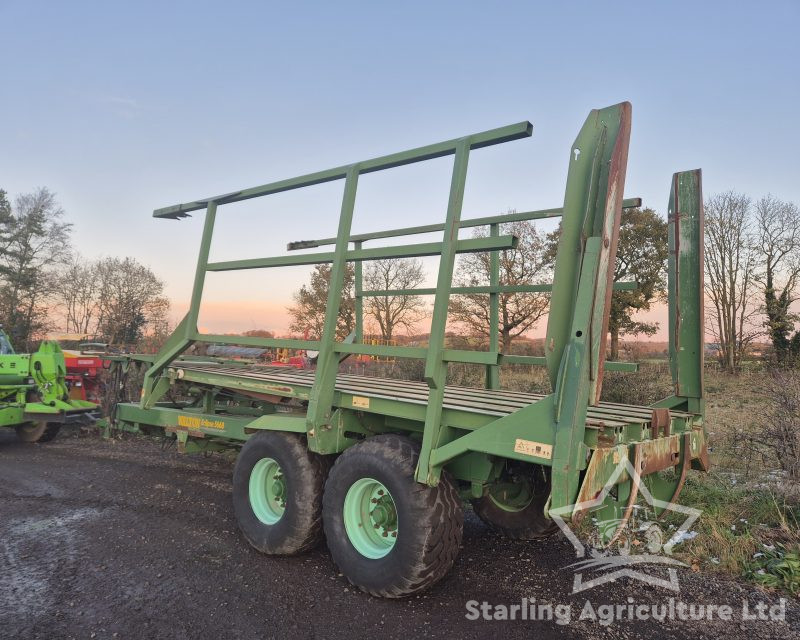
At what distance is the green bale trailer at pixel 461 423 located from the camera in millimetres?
2973

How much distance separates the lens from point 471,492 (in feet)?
13.0

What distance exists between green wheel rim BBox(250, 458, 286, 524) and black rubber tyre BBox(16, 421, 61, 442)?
21.3 feet

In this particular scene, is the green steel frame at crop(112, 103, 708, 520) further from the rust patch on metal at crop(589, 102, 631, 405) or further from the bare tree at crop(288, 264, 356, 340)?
the bare tree at crop(288, 264, 356, 340)

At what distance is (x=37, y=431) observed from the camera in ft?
30.4

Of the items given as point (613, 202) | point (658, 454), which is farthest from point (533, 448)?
point (613, 202)

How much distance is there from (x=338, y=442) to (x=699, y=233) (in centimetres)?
323

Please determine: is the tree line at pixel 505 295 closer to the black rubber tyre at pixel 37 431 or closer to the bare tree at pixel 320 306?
the bare tree at pixel 320 306

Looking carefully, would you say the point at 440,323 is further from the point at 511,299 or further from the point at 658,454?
the point at 511,299

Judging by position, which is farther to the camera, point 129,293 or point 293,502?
point 129,293

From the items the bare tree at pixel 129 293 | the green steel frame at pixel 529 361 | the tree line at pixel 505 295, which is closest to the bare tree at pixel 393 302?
the tree line at pixel 505 295

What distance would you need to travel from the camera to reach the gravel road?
10.7 feet

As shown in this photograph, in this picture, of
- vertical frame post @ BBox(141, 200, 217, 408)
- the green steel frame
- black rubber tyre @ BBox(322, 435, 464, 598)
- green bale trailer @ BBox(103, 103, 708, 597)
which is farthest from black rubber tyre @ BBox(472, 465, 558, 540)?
vertical frame post @ BBox(141, 200, 217, 408)

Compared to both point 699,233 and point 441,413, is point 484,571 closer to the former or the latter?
point 441,413

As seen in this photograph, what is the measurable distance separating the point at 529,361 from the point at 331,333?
1923mm
